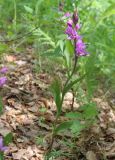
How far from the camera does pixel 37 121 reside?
9.18 feet

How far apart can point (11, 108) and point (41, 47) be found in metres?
1.19

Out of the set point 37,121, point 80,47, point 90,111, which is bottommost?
point 37,121

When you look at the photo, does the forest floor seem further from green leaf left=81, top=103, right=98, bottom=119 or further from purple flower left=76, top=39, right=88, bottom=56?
purple flower left=76, top=39, right=88, bottom=56

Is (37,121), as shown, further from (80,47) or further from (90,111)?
(80,47)

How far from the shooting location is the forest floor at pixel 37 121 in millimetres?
2441

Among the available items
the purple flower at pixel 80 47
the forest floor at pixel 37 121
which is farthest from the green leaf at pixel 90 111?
the purple flower at pixel 80 47

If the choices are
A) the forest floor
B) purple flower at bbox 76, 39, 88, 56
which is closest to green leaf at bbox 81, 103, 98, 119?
the forest floor

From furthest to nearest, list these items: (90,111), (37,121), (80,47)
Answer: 1. (37,121)
2. (90,111)
3. (80,47)

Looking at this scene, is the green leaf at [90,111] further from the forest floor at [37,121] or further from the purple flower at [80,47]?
the purple flower at [80,47]

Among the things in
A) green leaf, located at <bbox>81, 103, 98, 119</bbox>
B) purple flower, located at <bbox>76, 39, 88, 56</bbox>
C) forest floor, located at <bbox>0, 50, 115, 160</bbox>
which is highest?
purple flower, located at <bbox>76, 39, 88, 56</bbox>

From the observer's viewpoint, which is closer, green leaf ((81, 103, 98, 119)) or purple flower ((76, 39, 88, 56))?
purple flower ((76, 39, 88, 56))

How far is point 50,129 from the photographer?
2.71 meters

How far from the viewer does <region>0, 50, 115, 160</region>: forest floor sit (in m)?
2.44

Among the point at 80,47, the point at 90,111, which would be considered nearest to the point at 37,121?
the point at 90,111
